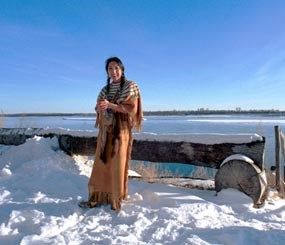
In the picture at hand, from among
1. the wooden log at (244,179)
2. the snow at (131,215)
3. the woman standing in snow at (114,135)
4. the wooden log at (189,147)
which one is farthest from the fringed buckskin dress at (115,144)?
the wooden log at (244,179)

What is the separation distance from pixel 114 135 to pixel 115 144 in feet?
0.37

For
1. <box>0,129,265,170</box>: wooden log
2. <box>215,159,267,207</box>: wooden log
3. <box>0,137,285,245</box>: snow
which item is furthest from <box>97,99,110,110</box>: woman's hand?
<box>215,159,267,207</box>: wooden log

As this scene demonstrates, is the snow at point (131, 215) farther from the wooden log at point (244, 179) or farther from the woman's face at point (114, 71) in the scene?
the woman's face at point (114, 71)

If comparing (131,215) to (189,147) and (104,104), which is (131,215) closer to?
(104,104)

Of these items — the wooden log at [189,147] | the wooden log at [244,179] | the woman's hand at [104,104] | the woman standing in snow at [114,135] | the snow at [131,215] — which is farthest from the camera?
the wooden log at [189,147]

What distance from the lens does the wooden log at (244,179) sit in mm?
4293

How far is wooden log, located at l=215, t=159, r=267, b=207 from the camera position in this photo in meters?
4.29

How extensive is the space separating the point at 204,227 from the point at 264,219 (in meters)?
0.81

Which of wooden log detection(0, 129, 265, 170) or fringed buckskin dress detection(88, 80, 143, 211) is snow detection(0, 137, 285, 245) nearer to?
fringed buckskin dress detection(88, 80, 143, 211)

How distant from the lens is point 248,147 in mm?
4594

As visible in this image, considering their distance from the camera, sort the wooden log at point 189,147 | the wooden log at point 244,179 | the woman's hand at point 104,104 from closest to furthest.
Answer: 1. the woman's hand at point 104,104
2. the wooden log at point 244,179
3. the wooden log at point 189,147

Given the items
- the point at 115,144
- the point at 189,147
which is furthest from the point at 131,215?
the point at 189,147

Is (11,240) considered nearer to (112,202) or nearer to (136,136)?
(112,202)

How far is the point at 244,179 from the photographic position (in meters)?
4.38
